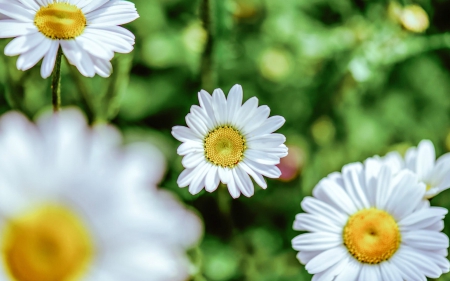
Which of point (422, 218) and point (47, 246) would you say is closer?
point (47, 246)

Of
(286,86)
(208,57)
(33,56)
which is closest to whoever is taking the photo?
(33,56)

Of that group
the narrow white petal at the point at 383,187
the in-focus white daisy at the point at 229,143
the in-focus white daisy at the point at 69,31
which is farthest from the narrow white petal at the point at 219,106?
the narrow white petal at the point at 383,187

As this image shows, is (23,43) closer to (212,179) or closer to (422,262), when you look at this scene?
(212,179)

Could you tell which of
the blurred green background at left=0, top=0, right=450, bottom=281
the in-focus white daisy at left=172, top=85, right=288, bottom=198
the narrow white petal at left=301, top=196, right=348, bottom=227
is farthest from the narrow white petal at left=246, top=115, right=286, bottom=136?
the blurred green background at left=0, top=0, right=450, bottom=281

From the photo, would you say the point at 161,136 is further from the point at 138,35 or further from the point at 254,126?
the point at 254,126

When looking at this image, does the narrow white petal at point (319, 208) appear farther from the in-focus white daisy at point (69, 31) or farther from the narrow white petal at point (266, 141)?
the in-focus white daisy at point (69, 31)

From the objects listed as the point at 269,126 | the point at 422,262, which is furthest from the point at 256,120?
the point at 422,262

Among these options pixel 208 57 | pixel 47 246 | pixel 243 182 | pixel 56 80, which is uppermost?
pixel 208 57

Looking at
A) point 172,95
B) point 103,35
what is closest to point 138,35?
point 172,95

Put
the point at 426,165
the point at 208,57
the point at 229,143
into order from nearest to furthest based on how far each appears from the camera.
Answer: the point at 229,143
the point at 426,165
the point at 208,57

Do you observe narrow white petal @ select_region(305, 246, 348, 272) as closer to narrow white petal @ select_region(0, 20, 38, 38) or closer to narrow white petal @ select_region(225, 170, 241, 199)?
narrow white petal @ select_region(225, 170, 241, 199)
